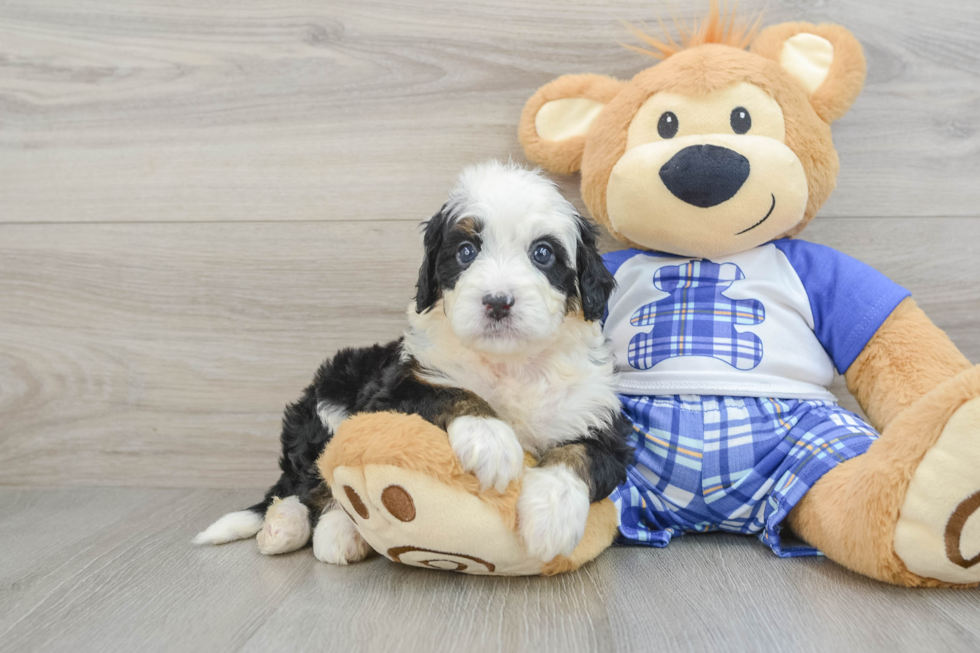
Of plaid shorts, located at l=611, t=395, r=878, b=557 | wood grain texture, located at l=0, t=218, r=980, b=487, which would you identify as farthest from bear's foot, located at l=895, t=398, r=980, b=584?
wood grain texture, located at l=0, t=218, r=980, b=487

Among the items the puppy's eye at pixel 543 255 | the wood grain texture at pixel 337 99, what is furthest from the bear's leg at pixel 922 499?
the wood grain texture at pixel 337 99

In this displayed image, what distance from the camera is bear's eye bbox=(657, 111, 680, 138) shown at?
4.83 ft

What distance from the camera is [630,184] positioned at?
4.76 feet

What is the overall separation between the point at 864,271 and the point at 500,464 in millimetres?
959

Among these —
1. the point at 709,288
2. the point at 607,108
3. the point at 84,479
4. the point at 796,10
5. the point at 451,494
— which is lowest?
the point at 84,479

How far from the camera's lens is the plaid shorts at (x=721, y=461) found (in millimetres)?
1364

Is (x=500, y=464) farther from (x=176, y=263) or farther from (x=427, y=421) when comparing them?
(x=176, y=263)

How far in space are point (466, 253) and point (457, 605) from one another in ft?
1.97

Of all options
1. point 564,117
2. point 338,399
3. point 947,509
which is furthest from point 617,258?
point 947,509

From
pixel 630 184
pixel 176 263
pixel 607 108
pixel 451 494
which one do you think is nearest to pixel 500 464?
pixel 451 494

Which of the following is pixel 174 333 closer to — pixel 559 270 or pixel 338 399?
pixel 338 399

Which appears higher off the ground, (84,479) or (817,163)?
(817,163)

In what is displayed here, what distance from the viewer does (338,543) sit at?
4.41 ft

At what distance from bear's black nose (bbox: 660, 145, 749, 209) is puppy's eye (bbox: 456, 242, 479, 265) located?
450 millimetres
